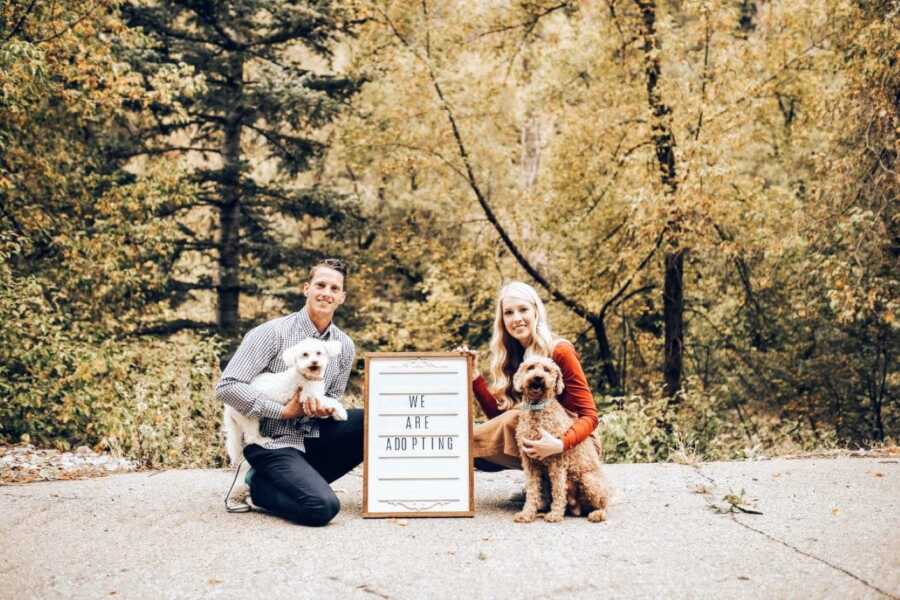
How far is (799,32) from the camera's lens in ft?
42.7

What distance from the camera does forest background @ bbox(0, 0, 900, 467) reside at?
9938 mm

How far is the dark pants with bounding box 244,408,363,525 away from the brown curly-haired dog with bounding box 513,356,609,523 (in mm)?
1142

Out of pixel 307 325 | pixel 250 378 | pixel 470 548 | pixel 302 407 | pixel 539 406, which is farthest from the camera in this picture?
pixel 307 325

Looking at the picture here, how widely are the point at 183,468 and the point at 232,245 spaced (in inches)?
332

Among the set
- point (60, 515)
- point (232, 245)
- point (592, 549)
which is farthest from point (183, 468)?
point (232, 245)

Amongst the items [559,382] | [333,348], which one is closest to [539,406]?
[559,382]

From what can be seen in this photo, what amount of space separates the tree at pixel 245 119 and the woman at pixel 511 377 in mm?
9521

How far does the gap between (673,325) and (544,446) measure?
904 centimetres

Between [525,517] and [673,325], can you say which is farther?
[673,325]

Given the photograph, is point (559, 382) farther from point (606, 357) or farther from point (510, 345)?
point (606, 357)

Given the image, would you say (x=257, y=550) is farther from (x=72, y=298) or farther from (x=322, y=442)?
(x=72, y=298)

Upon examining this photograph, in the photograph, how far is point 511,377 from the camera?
16.3 feet

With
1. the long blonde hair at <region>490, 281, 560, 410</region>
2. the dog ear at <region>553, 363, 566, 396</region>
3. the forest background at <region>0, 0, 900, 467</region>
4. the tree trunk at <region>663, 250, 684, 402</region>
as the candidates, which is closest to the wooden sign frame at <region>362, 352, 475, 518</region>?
the long blonde hair at <region>490, 281, 560, 410</region>

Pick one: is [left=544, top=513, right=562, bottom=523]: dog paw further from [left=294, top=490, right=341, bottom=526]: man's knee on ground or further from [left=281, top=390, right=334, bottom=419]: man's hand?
[left=281, top=390, right=334, bottom=419]: man's hand
